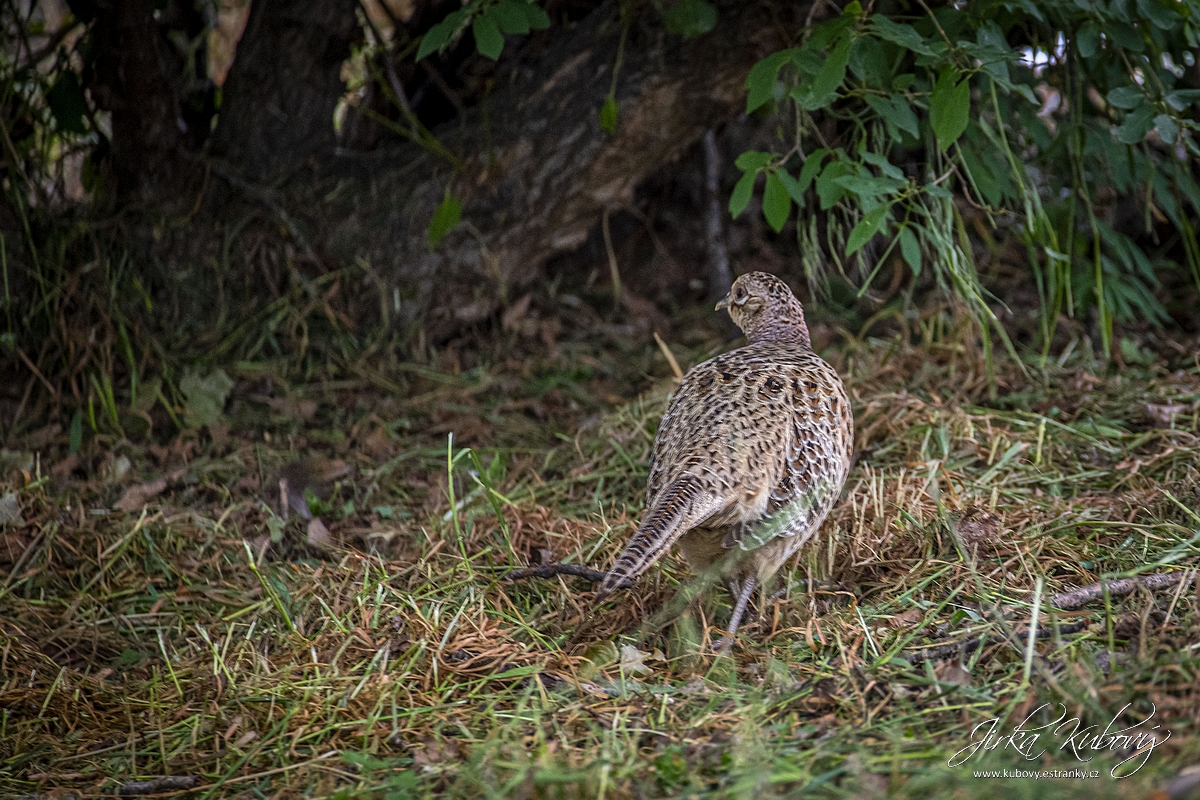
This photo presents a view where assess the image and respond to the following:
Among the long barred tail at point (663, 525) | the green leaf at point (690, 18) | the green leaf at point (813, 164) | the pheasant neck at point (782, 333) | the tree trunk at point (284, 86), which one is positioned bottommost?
the pheasant neck at point (782, 333)

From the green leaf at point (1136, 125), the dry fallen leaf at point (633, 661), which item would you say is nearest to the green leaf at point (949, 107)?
the green leaf at point (1136, 125)

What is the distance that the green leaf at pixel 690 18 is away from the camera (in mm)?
4699

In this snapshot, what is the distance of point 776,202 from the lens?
4.13 meters

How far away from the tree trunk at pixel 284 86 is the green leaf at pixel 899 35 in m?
3.10

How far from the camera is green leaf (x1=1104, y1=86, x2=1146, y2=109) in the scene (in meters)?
3.98

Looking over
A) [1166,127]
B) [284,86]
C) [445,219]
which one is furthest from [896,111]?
[284,86]

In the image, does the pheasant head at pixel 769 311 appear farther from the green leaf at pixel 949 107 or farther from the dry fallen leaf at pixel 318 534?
the dry fallen leaf at pixel 318 534

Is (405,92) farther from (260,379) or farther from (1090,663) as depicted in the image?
(1090,663)

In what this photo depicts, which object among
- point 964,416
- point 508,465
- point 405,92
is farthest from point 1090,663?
point 405,92

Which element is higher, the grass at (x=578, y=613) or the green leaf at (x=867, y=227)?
the green leaf at (x=867, y=227)

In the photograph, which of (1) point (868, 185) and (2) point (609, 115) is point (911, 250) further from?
(2) point (609, 115)

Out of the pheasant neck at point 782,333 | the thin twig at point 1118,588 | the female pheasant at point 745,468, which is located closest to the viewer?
the thin twig at point 1118,588

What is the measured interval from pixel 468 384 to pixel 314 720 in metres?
2.90

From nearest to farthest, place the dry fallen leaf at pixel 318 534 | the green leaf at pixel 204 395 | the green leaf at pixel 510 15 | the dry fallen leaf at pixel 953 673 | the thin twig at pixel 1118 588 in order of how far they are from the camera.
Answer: the dry fallen leaf at pixel 953 673, the thin twig at pixel 1118 588, the green leaf at pixel 510 15, the dry fallen leaf at pixel 318 534, the green leaf at pixel 204 395
